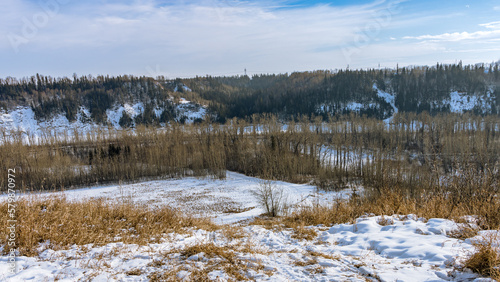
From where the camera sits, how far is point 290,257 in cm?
579

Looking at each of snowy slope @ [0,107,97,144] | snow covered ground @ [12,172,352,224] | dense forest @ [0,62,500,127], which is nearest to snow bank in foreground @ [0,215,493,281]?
snow covered ground @ [12,172,352,224]

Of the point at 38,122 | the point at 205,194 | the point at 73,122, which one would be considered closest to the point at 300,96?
the point at 205,194

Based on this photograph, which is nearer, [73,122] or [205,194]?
[205,194]

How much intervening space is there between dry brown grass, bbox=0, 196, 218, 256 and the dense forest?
93880 mm

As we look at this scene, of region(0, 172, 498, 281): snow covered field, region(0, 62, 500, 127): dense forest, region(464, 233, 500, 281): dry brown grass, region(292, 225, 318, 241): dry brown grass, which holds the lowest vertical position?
region(292, 225, 318, 241): dry brown grass

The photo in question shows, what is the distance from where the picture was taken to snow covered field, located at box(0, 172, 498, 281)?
4797mm

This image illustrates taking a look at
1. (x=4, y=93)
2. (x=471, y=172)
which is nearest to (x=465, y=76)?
(x=471, y=172)

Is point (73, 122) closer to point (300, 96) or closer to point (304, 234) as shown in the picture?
point (300, 96)

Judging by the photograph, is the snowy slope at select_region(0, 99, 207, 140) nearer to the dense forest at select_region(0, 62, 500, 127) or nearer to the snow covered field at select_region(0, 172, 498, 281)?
the dense forest at select_region(0, 62, 500, 127)

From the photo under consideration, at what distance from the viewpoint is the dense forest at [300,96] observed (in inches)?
4213

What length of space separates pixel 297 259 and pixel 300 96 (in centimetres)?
11704

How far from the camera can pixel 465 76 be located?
11388cm

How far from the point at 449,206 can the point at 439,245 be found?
11.1ft

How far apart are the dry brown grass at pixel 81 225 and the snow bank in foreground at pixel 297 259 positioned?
0.44 m
